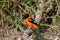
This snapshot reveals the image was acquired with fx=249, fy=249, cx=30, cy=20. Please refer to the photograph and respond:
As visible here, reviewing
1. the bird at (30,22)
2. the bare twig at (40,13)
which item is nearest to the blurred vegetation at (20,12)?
the bare twig at (40,13)

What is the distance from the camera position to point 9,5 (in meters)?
5.20

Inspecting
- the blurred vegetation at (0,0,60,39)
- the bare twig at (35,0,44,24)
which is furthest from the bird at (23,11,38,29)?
the blurred vegetation at (0,0,60,39)

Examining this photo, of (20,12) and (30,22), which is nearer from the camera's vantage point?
(30,22)

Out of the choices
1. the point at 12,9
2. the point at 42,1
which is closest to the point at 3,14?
the point at 12,9

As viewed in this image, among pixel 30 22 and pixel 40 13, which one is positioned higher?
pixel 40 13

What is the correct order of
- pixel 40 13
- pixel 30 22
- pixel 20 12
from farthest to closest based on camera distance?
1. pixel 20 12
2. pixel 40 13
3. pixel 30 22

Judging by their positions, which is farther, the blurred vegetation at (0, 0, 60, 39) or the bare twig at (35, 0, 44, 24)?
the blurred vegetation at (0, 0, 60, 39)

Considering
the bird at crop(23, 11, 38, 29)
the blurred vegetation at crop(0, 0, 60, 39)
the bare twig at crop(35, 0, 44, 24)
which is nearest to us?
the bird at crop(23, 11, 38, 29)

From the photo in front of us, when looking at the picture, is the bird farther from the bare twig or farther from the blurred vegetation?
the blurred vegetation

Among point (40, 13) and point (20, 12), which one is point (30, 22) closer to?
point (40, 13)

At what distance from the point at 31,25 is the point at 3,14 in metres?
0.89

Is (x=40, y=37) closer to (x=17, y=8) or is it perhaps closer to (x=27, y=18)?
(x=27, y=18)

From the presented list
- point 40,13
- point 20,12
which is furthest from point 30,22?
point 20,12

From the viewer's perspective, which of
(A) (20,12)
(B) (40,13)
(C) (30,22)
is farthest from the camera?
(A) (20,12)
